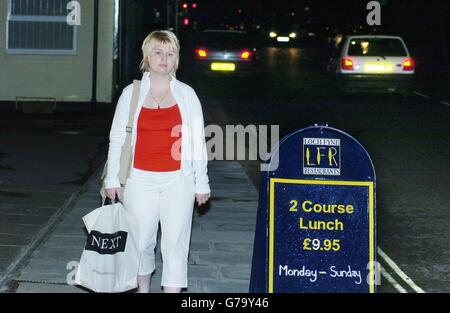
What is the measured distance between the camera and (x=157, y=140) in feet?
18.3

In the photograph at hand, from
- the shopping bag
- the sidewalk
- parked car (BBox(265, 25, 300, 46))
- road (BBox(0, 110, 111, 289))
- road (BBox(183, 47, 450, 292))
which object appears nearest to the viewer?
the shopping bag

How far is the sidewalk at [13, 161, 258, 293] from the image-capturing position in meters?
6.76

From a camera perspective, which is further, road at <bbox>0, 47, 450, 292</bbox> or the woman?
road at <bbox>0, 47, 450, 292</bbox>

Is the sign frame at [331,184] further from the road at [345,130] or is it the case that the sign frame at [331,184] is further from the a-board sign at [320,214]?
the road at [345,130]

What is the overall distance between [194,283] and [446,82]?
24088 mm

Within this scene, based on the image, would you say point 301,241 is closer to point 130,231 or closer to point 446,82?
point 130,231

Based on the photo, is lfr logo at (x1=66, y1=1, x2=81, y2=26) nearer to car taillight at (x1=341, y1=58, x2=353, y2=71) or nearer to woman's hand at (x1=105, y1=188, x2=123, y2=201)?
car taillight at (x1=341, y1=58, x2=353, y2=71)

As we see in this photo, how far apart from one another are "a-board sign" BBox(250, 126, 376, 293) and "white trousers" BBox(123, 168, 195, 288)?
0.48 m

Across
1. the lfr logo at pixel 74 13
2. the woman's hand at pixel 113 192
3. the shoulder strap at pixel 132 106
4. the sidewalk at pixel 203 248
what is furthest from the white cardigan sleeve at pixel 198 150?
the lfr logo at pixel 74 13

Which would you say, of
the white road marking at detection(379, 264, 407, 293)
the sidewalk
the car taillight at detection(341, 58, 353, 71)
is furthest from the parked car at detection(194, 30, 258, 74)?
the white road marking at detection(379, 264, 407, 293)

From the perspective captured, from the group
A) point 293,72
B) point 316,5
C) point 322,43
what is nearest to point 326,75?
point 293,72

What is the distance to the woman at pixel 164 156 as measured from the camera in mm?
5605
